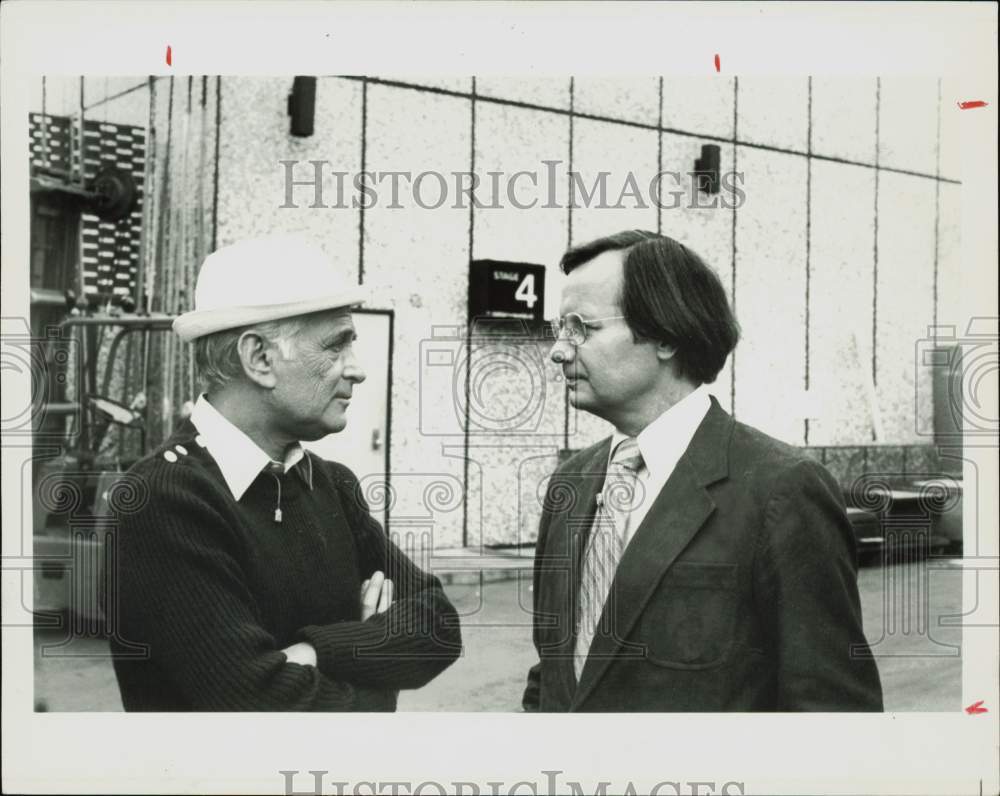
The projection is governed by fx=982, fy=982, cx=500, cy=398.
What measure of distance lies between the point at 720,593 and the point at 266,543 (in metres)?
1.18

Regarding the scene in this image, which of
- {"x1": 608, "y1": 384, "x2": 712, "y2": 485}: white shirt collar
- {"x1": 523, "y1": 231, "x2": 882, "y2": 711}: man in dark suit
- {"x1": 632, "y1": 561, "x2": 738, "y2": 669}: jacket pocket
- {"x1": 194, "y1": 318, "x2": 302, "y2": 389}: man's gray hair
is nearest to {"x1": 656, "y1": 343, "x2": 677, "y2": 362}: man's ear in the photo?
{"x1": 523, "y1": 231, "x2": 882, "y2": 711}: man in dark suit

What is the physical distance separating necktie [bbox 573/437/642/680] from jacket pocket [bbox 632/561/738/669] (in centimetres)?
15

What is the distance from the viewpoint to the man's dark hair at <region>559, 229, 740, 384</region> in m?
2.64

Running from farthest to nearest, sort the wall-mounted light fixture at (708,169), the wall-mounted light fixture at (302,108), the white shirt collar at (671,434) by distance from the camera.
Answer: the wall-mounted light fixture at (708,169) → the wall-mounted light fixture at (302,108) → the white shirt collar at (671,434)

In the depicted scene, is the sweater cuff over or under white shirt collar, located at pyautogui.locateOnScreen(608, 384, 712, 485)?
under

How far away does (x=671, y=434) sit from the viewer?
2631 millimetres

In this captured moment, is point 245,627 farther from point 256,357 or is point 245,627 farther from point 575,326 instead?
point 575,326

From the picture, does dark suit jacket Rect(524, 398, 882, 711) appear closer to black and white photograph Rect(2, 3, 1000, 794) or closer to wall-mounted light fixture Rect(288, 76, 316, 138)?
black and white photograph Rect(2, 3, 1000, 794)

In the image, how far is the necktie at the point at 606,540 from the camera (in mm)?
Answer: 2691

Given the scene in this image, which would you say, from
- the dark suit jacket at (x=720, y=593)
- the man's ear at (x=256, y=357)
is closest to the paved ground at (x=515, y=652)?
the dark suit jacket at (x=720, y=593)

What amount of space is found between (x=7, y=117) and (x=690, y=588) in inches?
97.0

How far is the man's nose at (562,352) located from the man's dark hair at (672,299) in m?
0.19

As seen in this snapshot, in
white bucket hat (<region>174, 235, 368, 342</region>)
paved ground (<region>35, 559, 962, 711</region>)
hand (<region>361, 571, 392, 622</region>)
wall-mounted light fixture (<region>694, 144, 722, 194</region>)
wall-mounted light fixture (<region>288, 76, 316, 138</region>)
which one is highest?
wall-mounted light fixture (<region>288, 76, 316, 138</region>)

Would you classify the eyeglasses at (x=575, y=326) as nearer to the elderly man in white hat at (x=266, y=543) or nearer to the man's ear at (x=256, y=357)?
the elderly man in white hat at (x=266, y=543)
